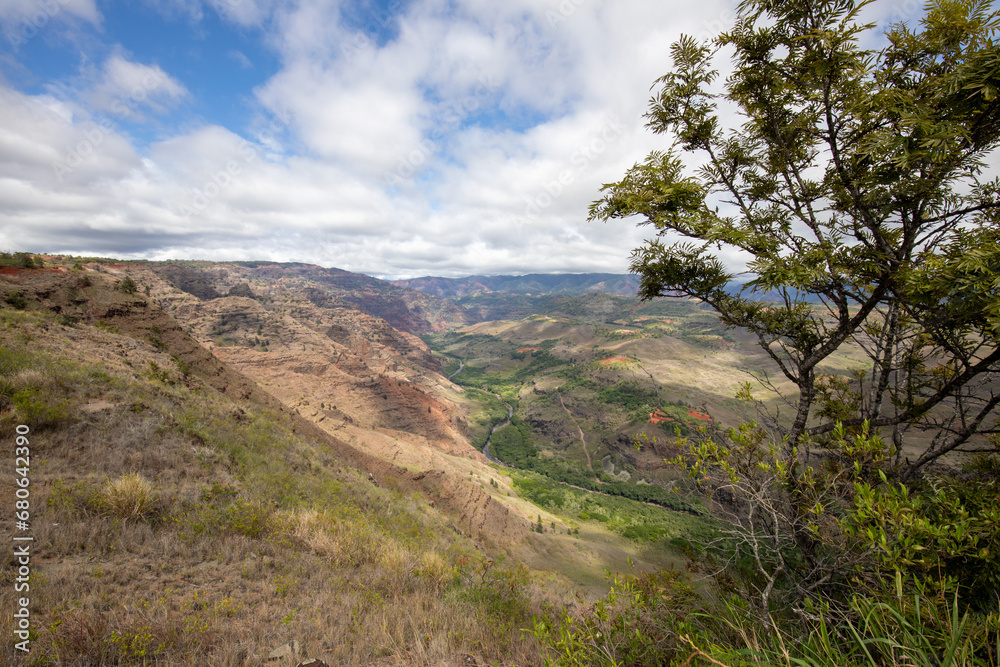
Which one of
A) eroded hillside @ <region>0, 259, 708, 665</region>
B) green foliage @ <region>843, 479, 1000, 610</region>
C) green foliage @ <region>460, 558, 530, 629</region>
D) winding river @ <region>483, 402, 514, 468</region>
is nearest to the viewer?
green foliage @ <region>843, 479, 1000, 610</region>

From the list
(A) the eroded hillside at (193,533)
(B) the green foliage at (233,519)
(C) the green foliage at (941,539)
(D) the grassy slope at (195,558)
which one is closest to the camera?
(C) the green foliage at (941,539)

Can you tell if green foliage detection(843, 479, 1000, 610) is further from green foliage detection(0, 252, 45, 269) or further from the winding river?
the winding river

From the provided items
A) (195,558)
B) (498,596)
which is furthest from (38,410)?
(498,596)

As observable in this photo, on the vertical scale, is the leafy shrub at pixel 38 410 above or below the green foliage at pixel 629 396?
above

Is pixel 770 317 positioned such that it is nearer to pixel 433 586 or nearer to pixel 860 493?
pixel 860 493

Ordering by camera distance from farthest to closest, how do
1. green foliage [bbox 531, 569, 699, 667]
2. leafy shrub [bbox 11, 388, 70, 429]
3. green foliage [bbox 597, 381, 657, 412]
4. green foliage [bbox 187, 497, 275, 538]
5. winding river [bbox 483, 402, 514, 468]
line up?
green foliage [bbox 597, 381, 657, 412] < winding river [bbox 483, 402, 514, 468] < leafy shrub [bbox 11, 388, 70, 429] < green foliage [bbox 187, 497, 275, 538] < green foliage [bbox 531, 569, 699, 667]

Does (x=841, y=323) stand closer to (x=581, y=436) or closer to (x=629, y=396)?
(x=581, y=436)

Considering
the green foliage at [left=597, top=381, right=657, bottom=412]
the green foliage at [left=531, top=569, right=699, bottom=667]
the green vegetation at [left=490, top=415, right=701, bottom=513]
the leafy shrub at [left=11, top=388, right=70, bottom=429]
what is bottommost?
the green vegetation at [left=490, top=415, right=701, bottom=513]

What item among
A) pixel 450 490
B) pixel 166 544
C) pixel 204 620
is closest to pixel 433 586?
pixel 204 620

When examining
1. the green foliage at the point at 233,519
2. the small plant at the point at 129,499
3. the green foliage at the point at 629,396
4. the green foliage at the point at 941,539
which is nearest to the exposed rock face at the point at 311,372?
the green foliage at the point at 233,519

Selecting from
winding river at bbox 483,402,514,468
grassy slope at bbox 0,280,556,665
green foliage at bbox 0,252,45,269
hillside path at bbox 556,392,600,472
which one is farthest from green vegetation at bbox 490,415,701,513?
green foliage at bbox 0,252,45,269

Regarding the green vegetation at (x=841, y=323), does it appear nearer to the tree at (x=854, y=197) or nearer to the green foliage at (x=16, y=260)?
the tree at (x=854, y=197)

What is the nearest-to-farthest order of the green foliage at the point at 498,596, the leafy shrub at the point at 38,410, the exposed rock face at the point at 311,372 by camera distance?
the green foliage at the point at 498,596 < the leafy shrub at the point at 38,410 < the exposed rock face at the point at 311,372

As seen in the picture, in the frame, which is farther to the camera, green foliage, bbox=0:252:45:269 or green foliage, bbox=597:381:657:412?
green foliage, bbox=597:381:657:412
